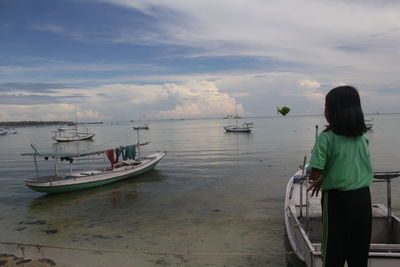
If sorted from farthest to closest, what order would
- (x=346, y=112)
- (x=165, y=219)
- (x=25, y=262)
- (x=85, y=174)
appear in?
(x=85, y=174) → (x=165, y=219) → (x=25, y=262) → (x=346, y=112)

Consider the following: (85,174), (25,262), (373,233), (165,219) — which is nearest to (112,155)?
(85,174)

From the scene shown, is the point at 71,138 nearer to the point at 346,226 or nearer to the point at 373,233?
the point at 373,233

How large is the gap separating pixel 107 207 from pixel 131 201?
124cm

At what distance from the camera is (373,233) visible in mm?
6043

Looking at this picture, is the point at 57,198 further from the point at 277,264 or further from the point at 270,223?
the point at 277,264

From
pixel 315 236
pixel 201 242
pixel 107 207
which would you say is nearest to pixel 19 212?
pixel 107 207

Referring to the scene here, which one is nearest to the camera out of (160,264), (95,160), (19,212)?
(160,264)

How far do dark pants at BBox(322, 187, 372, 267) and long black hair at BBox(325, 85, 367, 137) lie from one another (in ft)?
1.88

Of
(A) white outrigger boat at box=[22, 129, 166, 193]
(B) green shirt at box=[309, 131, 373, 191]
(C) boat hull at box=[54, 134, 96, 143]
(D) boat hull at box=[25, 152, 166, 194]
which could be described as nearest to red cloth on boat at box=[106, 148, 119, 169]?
(A) white outrigger boat at box=[22, 129, 166, 193]

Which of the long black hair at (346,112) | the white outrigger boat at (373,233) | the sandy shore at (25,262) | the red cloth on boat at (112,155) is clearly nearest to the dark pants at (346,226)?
the long black hair at (346,112)

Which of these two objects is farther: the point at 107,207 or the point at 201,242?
the point at 107,207

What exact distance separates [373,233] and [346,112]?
4151mm

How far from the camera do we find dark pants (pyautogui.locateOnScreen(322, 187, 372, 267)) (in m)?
2.99

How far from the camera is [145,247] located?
27.8 ft
